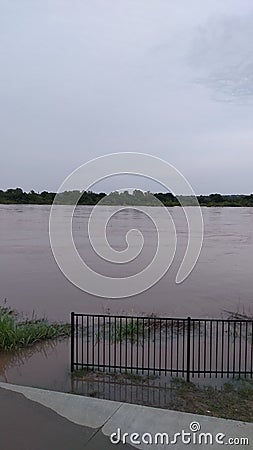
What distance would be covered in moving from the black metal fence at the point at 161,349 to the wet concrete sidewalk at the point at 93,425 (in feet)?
4.93

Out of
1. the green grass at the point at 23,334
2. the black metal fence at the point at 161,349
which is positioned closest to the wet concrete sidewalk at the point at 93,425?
the black metal fence at the point at 161,349

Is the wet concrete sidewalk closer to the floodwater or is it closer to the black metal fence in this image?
the floodwater

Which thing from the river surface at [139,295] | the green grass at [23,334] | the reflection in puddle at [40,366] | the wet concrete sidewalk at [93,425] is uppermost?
the wet concrete sidewalk at [93,425]

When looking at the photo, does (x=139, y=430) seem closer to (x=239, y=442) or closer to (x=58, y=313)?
(x=239, y=442)

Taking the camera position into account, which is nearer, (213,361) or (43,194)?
(213,361)

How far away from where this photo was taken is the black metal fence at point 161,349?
240 inches

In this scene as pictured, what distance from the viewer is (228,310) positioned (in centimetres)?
1137

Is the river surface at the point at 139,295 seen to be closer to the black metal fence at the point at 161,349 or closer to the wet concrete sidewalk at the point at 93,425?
the black metal fence at the point at 161,349

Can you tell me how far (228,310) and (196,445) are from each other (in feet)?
26.1

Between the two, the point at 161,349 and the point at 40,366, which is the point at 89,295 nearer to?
the point at 161,349

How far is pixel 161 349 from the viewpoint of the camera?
295 inches

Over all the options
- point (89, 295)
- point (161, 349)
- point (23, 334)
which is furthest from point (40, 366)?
point (89, 295)

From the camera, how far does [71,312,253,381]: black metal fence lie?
6.10 metres

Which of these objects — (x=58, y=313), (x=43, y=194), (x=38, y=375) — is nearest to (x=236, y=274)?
(x=58, y=313)
